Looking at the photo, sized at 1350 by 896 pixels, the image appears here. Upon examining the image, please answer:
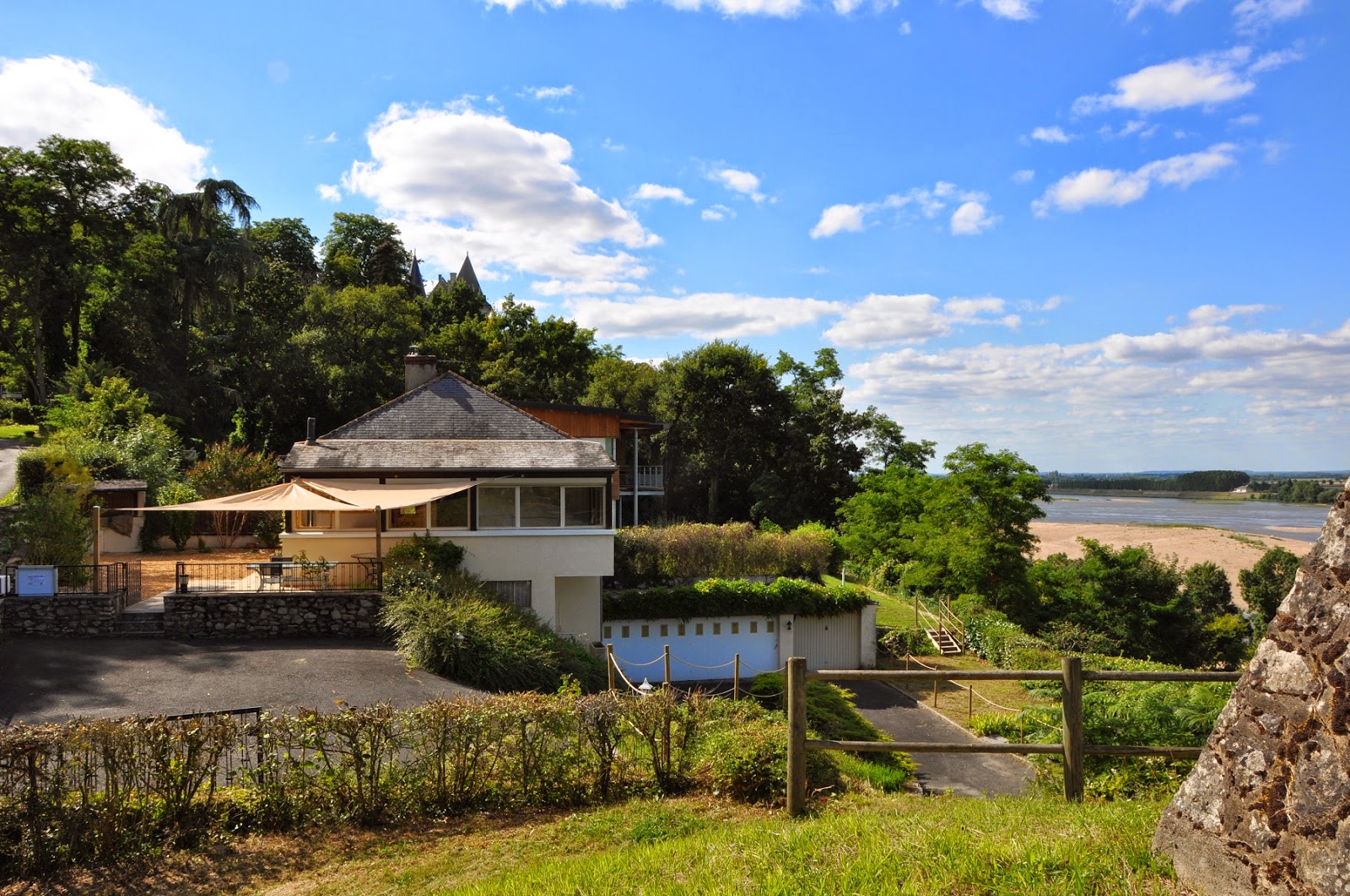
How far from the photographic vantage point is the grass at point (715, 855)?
3.75 meters

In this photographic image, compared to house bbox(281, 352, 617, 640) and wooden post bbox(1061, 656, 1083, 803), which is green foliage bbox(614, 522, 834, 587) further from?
wooden post bbox(1061, 656, 1083, 803)

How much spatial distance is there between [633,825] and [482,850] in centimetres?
109

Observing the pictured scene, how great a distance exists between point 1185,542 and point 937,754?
5955cm

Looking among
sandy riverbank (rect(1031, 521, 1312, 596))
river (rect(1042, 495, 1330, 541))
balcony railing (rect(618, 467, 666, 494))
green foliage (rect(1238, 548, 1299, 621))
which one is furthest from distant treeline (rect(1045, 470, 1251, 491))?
balcony railing (rect(618, 467, 666, 494))

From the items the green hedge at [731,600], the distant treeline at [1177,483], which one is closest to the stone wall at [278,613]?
the green hedge at [731,600]

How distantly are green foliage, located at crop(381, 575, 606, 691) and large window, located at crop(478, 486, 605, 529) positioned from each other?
2.92m

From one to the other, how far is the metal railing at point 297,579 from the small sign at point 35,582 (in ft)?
6.17

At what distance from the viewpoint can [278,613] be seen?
14.9 metres

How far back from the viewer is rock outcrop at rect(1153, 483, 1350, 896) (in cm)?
282

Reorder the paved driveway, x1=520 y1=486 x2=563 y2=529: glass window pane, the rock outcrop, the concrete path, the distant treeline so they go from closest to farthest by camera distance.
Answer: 1. the rock outcrop
2. the paved driveway
3. the concrete path
4. x1=520 y1=486 x2=563 y2=529: glass window pane
5. the distant treeline

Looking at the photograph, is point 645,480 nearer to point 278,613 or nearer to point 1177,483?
point 278,613

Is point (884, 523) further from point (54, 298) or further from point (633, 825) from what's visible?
point (54, 298)

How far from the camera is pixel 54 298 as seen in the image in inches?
1298

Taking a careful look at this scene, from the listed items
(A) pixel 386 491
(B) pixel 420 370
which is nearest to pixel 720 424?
(B) pixel 420 370
